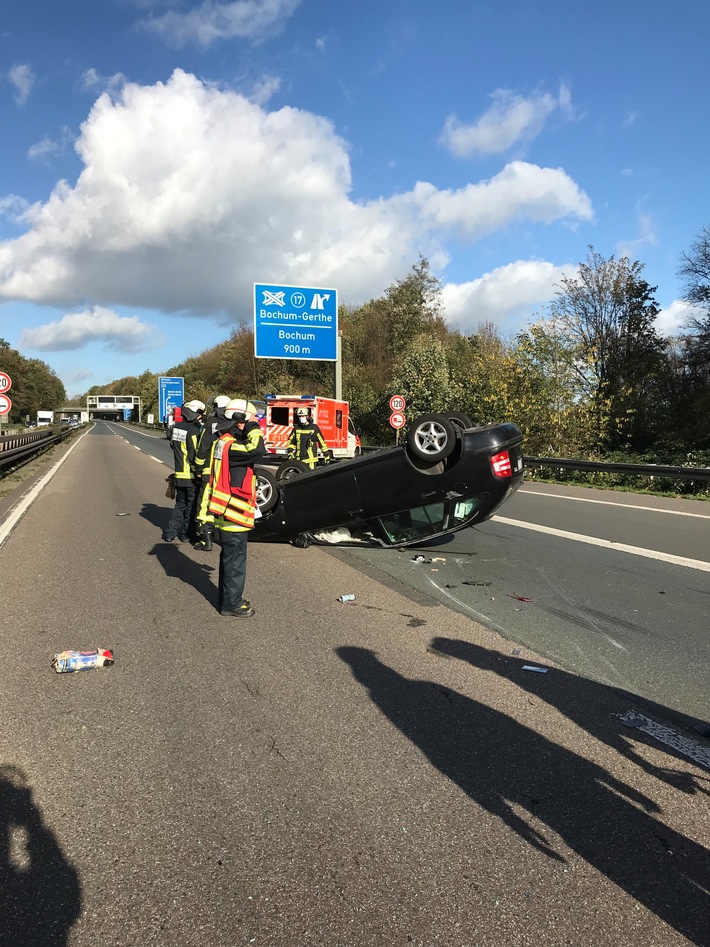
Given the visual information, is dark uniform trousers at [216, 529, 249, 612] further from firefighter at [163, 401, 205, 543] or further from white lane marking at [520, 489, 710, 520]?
white lane marking at [520, 489, 710, 520]

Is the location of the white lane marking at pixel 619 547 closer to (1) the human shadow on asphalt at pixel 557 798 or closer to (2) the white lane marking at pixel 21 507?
(1) the human shadow on asphalt at pixel 557 798

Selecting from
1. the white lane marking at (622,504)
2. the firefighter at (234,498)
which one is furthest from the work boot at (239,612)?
the white lane marking at (622,504)

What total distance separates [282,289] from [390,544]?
16.6 m

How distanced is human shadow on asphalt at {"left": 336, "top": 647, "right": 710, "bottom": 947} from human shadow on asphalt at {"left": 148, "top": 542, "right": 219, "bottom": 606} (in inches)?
116

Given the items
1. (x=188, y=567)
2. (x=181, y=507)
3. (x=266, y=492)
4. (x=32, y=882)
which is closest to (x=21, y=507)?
(x=181, y=507)

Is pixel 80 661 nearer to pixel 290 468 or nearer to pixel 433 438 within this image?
pixel 433 438

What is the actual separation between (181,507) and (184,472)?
0.50 metres

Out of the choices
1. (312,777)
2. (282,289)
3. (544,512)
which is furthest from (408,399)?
(312,777)

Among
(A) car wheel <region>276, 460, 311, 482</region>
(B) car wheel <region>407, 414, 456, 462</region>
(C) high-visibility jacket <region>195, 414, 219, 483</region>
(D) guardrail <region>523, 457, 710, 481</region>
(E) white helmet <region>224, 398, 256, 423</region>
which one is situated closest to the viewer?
(E) white helmet <region>224, 398, 256, 423</region>

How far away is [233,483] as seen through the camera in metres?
5.44

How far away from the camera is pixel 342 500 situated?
7.14m

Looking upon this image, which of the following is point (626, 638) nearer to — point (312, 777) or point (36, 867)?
point (312, 777)

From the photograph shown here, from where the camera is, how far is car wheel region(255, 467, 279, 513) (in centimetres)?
776

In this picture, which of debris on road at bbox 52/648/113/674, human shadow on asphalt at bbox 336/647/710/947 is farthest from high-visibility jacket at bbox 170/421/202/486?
human shadow on asphalt at bbox 336/647/710/947
